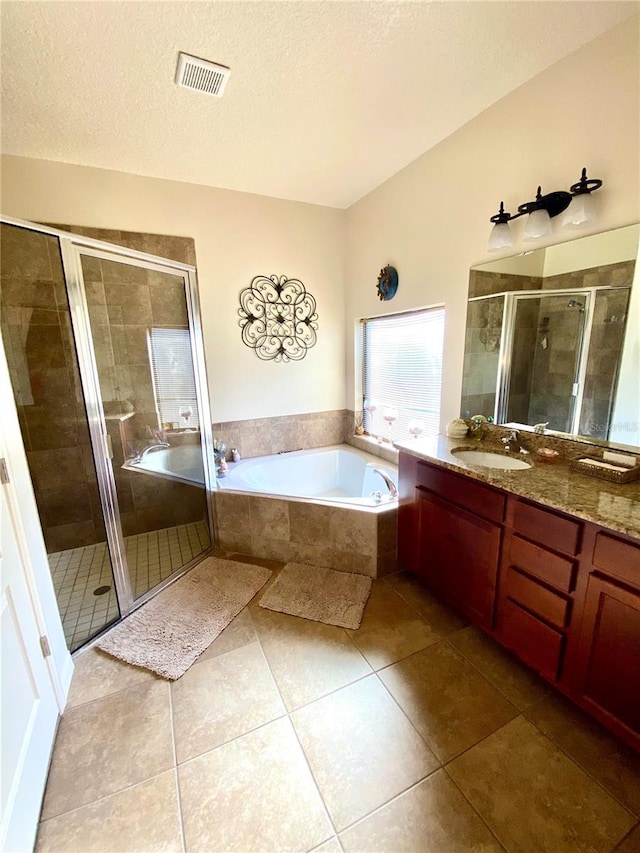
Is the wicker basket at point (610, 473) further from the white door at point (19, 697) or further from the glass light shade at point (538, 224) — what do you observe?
the white door at point (19, 697)

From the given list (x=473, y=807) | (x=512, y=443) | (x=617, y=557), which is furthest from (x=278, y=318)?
(x=473, y=807)

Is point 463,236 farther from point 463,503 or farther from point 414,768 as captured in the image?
point 414,768

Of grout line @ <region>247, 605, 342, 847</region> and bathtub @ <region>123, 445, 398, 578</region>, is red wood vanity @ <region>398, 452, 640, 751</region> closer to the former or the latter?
bathtub @ <region>123, 445, 398, 578</region>

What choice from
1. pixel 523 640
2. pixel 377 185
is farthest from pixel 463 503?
pixel 377 185

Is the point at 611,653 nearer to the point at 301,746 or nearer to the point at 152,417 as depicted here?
the point at 301,746

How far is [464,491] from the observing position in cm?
168

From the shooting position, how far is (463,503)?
1.70 meters

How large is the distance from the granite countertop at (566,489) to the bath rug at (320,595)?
3.04 feet

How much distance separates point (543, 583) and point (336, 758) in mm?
1028

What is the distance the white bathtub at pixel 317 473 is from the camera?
283 cm

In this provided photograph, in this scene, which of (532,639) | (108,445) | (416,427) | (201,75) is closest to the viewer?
(532,639)

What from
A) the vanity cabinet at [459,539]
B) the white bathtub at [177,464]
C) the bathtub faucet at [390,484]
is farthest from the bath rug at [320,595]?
the white bathtub at [177,464]

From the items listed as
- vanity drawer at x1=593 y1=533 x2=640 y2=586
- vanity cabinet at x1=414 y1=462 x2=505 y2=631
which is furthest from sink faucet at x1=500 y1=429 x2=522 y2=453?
vanity drawer at x1=593 y1=533 x2=640 y2=586

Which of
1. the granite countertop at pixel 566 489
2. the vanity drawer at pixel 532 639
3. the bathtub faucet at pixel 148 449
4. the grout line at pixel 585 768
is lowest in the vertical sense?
the grout line at pixel 585 768
